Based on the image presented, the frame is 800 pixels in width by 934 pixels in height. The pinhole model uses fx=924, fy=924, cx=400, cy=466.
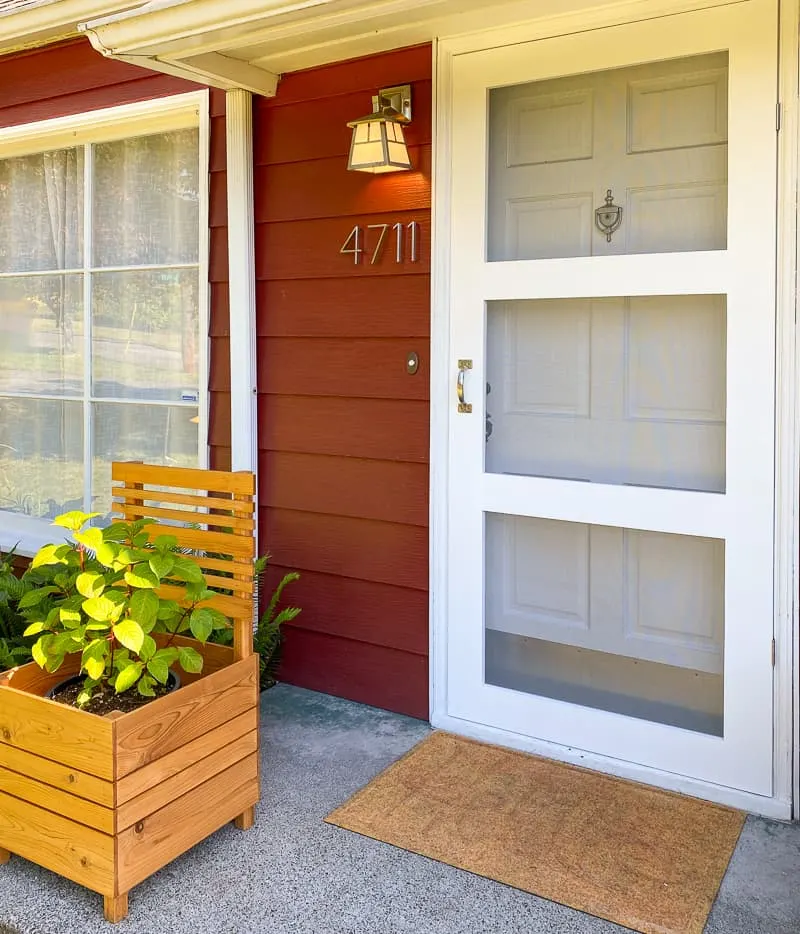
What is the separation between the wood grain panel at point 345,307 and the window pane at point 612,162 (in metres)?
0.31

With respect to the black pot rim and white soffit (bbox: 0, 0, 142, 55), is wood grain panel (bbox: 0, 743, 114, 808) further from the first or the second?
white soffit (bbox: 0, 0, 142, 55)

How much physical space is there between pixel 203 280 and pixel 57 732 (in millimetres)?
1823

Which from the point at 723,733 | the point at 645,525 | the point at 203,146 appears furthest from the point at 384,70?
the point at 723,733

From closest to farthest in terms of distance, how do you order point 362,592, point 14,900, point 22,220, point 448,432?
point 14,900, point 448,432, point 362,592, point 22,220

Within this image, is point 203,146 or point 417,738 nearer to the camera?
point 417,738

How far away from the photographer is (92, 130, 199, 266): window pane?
3.45 m

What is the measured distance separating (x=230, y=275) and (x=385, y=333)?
2.13 ft

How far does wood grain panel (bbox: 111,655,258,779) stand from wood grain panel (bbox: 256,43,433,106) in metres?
1.85

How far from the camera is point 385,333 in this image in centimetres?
301

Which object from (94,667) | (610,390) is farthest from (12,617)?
(610,390)

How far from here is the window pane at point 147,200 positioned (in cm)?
345

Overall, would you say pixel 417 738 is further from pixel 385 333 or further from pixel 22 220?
pixel 22 220

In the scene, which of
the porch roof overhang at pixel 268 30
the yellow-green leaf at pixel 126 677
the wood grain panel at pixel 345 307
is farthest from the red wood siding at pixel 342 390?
the yellow-green leaf at pixel 126 677

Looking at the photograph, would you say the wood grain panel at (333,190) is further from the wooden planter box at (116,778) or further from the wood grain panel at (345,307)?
the wooden planter box at (116,778)
